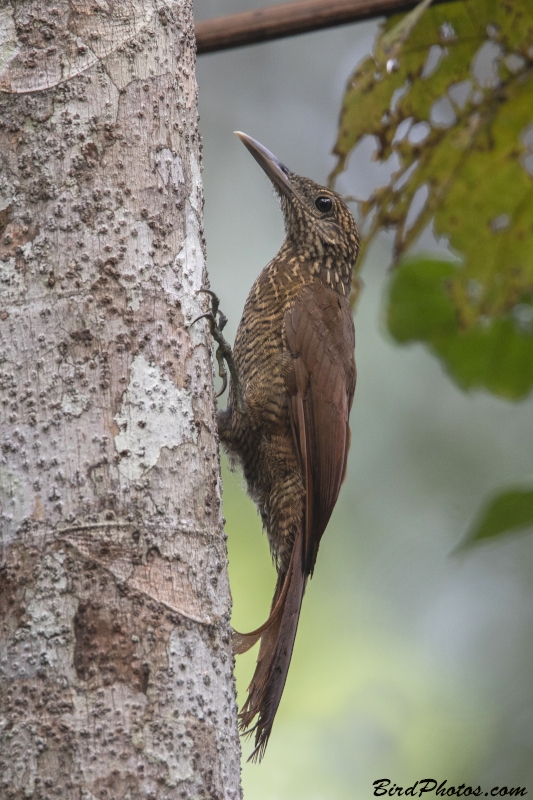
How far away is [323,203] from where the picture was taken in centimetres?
352

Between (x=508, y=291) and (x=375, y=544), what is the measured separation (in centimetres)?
432

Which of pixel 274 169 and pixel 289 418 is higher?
pixel 274 169

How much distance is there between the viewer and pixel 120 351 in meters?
1.64

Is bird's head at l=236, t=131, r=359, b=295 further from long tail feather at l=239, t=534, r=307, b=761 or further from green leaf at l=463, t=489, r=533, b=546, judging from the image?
green leaf at l=463, t=489, r=533, b=546

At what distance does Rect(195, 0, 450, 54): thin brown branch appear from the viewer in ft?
6.98

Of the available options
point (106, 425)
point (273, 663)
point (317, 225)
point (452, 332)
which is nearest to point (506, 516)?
point (106, 425)

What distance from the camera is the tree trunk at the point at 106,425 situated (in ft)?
4.61

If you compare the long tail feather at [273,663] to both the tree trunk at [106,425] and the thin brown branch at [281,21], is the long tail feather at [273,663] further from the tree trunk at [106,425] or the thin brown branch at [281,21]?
the thin brown branch at [281,21]

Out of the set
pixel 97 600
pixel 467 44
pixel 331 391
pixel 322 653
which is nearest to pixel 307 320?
pixel 331 391

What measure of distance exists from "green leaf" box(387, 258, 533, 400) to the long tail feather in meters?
0.81

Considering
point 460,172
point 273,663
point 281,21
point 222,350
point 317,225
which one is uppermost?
point 317,225

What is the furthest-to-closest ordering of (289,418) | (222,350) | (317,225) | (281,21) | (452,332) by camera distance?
(317,225) → (289,418) → (222,350) → (452,332) → (281,21)

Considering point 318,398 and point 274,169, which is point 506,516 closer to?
point 318,398

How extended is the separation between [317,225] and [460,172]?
104cm
